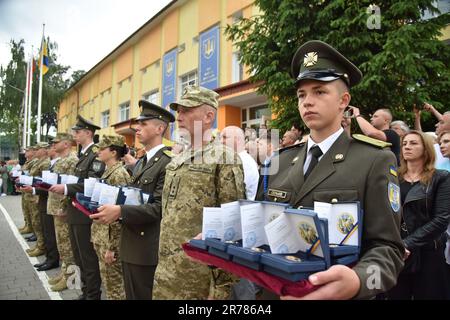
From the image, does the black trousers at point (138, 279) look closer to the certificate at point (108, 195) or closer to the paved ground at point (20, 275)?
the certificate at point (108, 195)

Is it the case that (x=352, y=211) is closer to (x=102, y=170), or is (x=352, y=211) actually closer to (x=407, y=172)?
(x=407, y=172)

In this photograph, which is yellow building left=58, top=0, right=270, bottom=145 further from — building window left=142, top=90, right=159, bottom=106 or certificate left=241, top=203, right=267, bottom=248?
certificate left=241, top=203, right=267, bottom=248

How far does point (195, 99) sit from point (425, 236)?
227cm

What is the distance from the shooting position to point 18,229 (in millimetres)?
9273

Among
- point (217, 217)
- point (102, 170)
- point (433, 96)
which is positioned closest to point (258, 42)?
point (433, 96)

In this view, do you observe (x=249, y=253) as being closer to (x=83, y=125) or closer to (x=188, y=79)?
(x=83, y=125)

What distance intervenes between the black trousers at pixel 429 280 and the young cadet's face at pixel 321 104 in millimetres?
2191

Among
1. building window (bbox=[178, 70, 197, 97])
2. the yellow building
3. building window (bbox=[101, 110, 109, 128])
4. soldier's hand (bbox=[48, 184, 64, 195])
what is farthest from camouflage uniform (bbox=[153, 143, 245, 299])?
building window (bbox=[101, 110, 109, 128])

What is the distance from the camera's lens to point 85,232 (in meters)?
4.11

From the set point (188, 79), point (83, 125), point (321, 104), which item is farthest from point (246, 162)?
point (188, 79)

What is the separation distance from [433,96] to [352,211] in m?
6.18

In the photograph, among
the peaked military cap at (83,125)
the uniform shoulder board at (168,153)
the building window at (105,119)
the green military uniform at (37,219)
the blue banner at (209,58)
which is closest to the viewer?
the uniform shoulder board at (168,153)

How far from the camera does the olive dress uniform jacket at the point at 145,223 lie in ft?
8.93

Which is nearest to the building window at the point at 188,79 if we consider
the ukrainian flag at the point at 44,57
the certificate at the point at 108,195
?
the ukrainian flag at the point at 44,57
